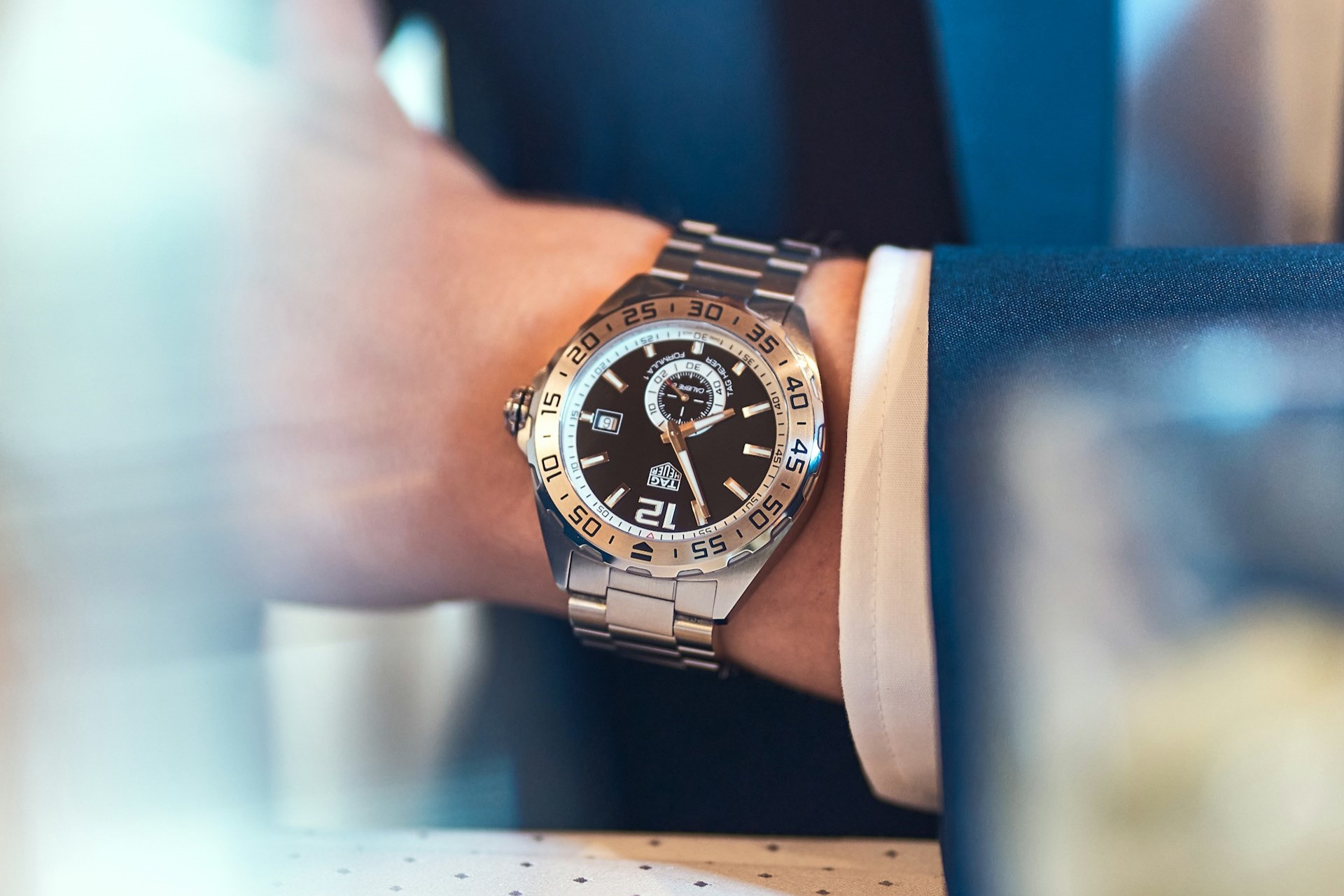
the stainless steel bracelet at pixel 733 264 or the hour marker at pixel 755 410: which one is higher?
Result: the stainless steel bracelet at pixel 733 264

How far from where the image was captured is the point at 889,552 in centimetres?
72

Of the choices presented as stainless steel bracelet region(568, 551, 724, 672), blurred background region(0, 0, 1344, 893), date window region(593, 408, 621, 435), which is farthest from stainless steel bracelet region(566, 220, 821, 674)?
blurred background region(0, 0, 1344, 893)

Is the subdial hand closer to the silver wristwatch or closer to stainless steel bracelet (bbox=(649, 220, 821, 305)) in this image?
the silver wristwatch

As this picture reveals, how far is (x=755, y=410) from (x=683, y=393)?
0.20 ft

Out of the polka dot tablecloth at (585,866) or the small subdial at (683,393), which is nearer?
the polka dot tablecloth at (585,866)

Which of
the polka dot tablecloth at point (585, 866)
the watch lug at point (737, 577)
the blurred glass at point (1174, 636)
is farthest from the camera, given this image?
the watch lug at point (737, 577)

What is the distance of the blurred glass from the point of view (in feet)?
1.79

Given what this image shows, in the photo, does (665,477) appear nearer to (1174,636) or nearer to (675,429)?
(675,429)

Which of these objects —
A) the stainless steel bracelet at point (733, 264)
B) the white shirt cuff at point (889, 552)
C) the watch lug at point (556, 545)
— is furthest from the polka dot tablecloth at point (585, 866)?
the stainless steel bracelet at point (733, 264)

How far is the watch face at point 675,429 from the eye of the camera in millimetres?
800

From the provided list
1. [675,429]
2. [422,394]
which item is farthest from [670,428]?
[422,394]

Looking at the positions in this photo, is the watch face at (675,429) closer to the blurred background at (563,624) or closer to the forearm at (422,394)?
the forearm at (422,394)

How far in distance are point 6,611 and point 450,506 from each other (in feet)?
1.30

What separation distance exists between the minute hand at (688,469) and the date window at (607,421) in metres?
0.04
